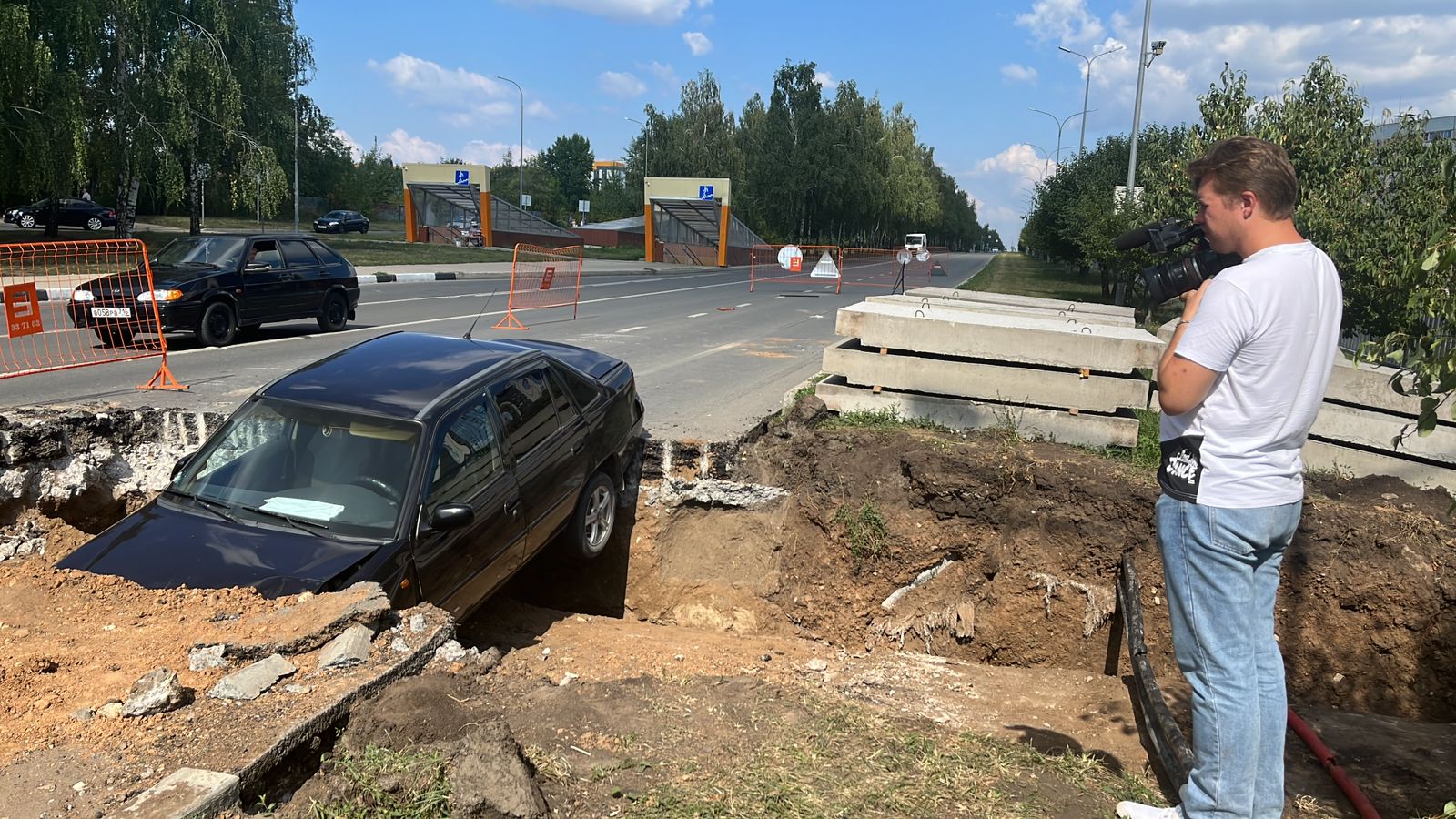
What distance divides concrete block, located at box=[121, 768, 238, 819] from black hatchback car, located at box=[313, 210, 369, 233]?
5241 centimetres

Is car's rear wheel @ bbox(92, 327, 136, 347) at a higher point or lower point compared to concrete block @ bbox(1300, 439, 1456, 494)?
higher

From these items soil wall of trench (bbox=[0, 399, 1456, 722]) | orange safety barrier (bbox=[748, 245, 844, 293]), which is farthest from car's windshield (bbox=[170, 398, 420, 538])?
orange safety barrier (bbox=[748, 245, 844, 293])

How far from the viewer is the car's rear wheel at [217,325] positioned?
12.2 m

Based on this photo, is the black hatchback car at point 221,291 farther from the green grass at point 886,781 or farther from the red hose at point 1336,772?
the red hose at point 1336,772

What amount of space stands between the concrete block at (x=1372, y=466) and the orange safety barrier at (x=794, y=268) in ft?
66.9

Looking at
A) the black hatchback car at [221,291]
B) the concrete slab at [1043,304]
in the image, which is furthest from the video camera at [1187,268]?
the black hatchback car at [221,291]

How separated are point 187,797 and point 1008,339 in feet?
20.0

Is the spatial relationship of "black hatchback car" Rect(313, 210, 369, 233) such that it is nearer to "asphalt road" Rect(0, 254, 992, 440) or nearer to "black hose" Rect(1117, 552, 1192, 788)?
"asphalt road" Rect(0, 254, 992, 440)

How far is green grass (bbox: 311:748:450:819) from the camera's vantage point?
2.80 meters

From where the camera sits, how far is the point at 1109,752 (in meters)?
4.02

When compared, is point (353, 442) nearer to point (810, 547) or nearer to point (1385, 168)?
point (810, 547)

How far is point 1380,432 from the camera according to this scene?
21.9 ft

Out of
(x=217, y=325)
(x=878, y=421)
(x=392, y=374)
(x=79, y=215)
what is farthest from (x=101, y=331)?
(x=79, y=215)

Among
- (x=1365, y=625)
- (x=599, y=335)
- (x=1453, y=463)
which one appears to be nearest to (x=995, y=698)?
(x=1365, y=625)
